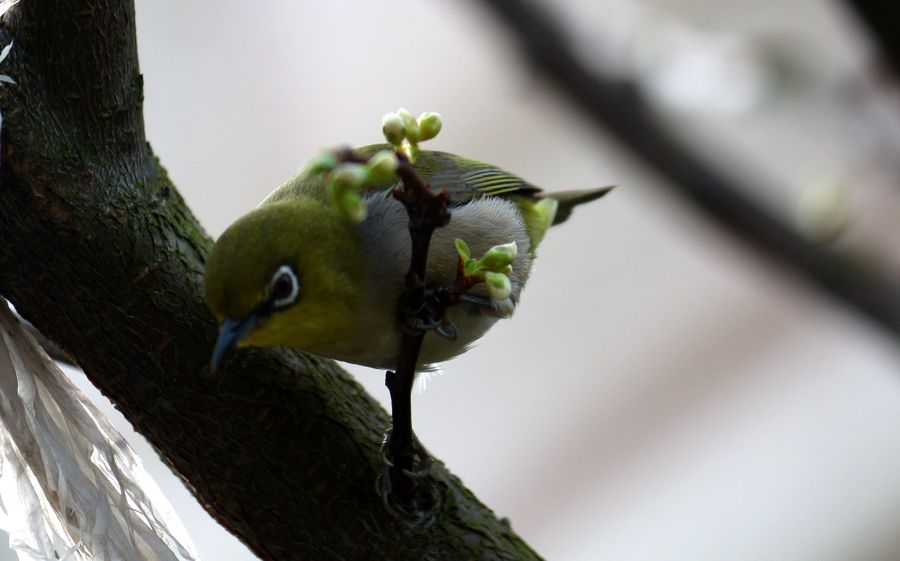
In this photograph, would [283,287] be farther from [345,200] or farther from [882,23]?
[882,23]

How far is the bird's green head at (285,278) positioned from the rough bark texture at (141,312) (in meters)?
0.09

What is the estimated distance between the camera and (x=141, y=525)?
73.4 inches

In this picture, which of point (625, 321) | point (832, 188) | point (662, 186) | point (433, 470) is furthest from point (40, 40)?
point (625, 321)

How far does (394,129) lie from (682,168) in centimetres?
135

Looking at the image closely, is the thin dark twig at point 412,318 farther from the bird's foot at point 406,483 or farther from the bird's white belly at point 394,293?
the bird's white belly at point 394,293

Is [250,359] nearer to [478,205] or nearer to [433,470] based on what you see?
[433,470]

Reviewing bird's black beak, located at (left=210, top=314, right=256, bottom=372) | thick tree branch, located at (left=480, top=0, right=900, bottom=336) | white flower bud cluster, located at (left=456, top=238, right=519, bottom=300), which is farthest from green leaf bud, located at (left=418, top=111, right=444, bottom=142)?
Result: thick tree branch, located at (left=480, top=0, right=900, bottom=336)

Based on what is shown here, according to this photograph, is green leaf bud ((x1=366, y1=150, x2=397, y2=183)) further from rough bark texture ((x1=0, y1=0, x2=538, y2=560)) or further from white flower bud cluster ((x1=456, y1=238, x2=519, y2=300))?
rough bark texture ((x1=0, y1=0, x2=538, y2=560))

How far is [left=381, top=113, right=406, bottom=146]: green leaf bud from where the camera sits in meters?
1.35

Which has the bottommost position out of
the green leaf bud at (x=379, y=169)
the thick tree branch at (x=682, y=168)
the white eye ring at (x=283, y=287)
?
the white eye ring at (x=283, y=287)

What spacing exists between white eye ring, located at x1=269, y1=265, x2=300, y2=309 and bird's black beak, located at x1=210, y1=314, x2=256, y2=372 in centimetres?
10

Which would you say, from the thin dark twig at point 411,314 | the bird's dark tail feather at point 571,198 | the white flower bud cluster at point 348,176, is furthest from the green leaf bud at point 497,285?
the bird's dark tail feather at point 571,198

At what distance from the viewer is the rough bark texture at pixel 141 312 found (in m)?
1.74

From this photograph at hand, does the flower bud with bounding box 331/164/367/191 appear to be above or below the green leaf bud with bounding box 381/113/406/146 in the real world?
below
